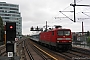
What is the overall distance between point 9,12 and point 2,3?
826 cm

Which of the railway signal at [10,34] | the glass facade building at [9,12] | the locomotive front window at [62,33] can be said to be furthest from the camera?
the glass facade building at [9,12]

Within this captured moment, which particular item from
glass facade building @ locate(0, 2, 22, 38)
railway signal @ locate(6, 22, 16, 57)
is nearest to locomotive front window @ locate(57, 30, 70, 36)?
railway signal @ locate(6, 22, 16, 57)

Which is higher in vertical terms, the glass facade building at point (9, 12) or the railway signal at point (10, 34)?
the glass facade building at point (9, 12)

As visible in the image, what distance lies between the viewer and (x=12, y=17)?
158 m

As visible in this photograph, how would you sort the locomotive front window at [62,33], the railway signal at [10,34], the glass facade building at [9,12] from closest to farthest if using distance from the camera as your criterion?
the railway signal at [10,34]
the locomotive front window at [62,33]
the glass facade building at [9,12]

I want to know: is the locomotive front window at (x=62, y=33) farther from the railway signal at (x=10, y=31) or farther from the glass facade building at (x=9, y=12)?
the glass facade building at (x=9, y=12)

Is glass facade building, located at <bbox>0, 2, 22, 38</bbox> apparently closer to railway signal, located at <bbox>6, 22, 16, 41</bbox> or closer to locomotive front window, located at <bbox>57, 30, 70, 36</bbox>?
locomotive front window, located at <bbox>57, 30, 70, 36</bbox>

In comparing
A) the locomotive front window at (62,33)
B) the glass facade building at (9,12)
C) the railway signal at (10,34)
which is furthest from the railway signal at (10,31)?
the glass facade building at (9,12)

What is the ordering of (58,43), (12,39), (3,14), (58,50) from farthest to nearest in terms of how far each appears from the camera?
(3,14)
(58,50)
(58,43)
(12,39)

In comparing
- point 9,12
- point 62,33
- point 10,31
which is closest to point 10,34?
point 10,31

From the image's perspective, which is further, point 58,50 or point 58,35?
point 58,50

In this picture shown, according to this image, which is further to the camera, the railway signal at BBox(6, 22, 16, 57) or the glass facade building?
the glass facade building

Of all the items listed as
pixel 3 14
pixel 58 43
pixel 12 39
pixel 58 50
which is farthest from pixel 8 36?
pixel 3 14

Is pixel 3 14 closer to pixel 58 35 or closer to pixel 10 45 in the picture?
pixel 58 35
